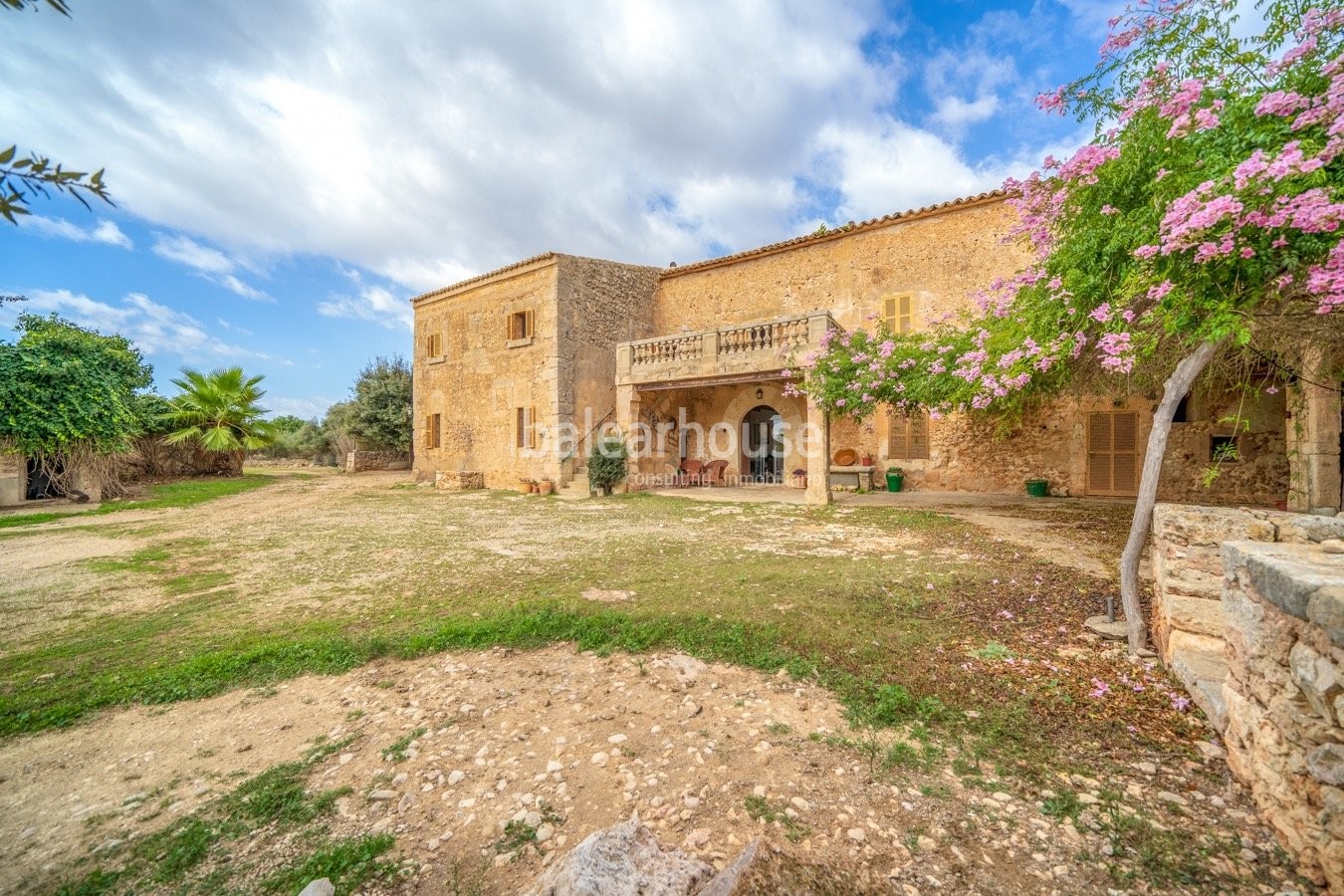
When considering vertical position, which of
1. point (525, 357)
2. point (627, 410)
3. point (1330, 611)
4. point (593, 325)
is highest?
point (593, 325)

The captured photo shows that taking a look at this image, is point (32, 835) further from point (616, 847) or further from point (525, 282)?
point (525, 282)

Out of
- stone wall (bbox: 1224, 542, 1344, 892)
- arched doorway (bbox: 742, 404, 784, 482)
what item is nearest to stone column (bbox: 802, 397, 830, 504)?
arched doorway (bbox: 742, 404, 784, 482)

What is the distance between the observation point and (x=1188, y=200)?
2.74 m

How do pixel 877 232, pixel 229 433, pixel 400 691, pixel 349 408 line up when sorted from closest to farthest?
pixel 400 691 → pixel 877 232 → pixel 229 433 → pixel 349 408

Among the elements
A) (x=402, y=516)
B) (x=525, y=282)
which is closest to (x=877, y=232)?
(x=525, y=282)

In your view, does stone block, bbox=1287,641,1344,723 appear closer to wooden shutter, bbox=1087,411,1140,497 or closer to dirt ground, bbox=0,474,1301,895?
dirt ground, bbox=0,474,1301,895

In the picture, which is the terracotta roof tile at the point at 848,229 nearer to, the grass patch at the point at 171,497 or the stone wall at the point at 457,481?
the stone wall at the point at 457,481

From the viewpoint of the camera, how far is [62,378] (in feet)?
35.0

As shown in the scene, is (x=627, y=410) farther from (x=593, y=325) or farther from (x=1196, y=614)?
(x=1196, y=614)

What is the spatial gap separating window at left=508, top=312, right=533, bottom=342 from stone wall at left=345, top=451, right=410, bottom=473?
12213 millimetres

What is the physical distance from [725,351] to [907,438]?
16.1ft

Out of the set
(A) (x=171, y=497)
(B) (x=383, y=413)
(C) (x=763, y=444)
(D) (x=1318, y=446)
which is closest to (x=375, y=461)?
(B) (x=383, y=413)

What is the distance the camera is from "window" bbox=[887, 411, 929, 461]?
12.1 metres

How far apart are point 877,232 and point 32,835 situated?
1402cm
